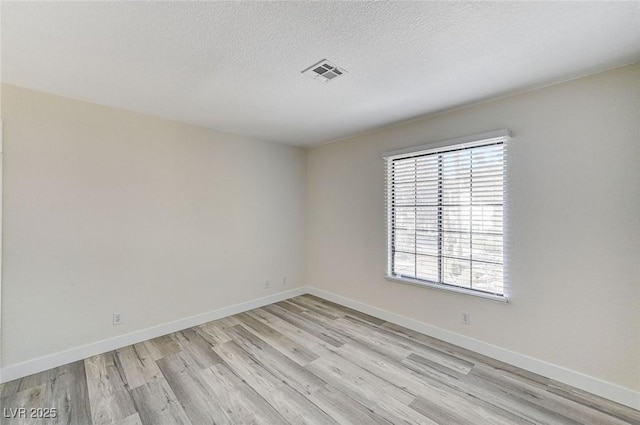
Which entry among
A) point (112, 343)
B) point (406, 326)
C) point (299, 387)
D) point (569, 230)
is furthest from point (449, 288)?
point (112, 343)

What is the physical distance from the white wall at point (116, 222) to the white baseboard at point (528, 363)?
213 cm

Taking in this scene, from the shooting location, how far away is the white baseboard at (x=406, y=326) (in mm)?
2049

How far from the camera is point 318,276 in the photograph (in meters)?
4.50

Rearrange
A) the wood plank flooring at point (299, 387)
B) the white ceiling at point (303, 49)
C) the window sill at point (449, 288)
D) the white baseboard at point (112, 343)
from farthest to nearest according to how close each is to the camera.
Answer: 1. the window sill at point (449, 288)
2. the white baseboard at point (112, 343)
3. the wood plank flooring at point (299, 387)
4. the white ceiling at point (303, 49)

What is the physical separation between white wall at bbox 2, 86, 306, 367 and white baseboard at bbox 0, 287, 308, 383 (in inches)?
2.4

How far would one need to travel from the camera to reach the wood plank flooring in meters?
1.86

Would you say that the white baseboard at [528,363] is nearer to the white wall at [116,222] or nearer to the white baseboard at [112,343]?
the white baseboard at [112,343]

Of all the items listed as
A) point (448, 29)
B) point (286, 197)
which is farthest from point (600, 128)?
point (286, 197)

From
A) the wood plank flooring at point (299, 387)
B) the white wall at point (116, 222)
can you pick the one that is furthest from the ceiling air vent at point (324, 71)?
the wood plank flooring at point (299, 387)

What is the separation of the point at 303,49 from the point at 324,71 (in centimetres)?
32

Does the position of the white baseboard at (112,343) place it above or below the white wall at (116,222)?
below

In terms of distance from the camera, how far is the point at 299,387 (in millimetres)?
2168

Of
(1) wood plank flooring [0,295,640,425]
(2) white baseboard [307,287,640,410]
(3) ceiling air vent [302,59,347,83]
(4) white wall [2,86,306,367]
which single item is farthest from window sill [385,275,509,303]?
(3) ceiling air vent [302,59,347,83]

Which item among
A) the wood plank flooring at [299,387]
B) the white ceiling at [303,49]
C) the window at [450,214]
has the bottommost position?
the wood plank flooring at [299,387]
